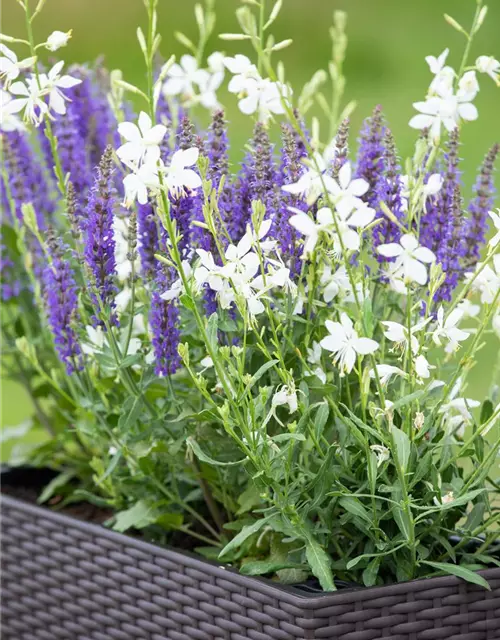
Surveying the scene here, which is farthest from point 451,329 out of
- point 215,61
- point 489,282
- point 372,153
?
point 215,61

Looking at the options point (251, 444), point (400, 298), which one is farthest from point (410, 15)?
point (251, 444)

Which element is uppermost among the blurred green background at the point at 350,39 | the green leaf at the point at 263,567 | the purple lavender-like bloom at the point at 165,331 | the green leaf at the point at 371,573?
the purple lavender-like bloom at the point at 165,331

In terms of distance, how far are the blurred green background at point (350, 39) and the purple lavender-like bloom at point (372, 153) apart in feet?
9.38

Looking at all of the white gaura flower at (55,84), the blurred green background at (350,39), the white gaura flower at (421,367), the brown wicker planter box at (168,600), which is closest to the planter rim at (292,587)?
the brown wicker planter box at (168,600)

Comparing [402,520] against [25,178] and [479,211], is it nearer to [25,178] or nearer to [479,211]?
[479,211]

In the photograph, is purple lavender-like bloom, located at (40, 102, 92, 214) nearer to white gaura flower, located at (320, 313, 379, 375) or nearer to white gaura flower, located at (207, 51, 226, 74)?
white gaura flower, located at (207, 51, 226, 74)

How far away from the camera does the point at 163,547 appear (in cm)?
133

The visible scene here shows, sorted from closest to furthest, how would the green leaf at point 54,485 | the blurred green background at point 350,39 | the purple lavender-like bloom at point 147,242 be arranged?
the purple lavender-like bloom at point 147,242
the green leaf at point 54,485
the blurred green background at point 350,39

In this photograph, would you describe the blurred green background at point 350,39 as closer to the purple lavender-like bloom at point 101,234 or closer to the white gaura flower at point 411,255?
the purple lavender-like bloom at point 101,234

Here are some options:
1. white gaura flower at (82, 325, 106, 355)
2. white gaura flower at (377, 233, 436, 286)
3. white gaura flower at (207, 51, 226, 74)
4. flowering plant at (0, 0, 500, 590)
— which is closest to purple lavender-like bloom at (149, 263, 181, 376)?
flowering plant at (0, 0, 500, 590)

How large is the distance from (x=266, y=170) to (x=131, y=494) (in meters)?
0.56

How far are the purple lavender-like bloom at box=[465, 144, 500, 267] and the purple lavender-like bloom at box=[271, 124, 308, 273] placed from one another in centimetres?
25

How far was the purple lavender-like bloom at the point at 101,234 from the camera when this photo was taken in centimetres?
121

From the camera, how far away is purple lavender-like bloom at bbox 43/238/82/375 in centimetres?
135
